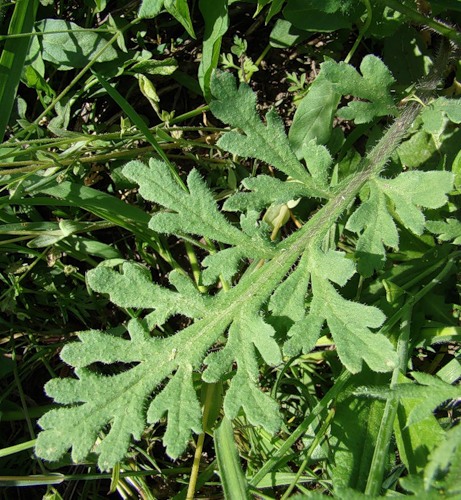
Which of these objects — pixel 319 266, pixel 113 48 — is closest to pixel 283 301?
pixel 319 266

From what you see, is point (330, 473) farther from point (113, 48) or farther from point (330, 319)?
point (113, 48)

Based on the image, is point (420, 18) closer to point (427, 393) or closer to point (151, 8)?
point (151, 8)

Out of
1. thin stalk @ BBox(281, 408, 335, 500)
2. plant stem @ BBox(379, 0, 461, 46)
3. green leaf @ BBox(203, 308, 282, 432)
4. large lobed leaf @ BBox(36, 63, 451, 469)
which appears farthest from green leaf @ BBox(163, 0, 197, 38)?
thin stalk @ BBox(281, 408, 335, 500)

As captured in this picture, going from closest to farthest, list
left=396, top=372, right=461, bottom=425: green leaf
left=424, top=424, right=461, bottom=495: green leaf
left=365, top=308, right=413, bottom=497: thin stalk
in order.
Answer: left=424, top=424, right=461, bottom=495: green leaf
left=396, top=372, right=461, bottom=425: green leaf
left=365, top=308, right=413, bottom=497: thin stalk

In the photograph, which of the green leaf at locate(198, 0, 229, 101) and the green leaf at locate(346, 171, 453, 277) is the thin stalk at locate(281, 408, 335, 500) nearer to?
the green leaf at locate(346, 171, 453, 277)

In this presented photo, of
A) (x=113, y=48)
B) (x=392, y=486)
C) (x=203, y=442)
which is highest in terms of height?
(x=113, y=48)

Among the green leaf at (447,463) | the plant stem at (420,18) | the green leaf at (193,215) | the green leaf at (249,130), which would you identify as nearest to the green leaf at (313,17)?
the plant stem at (420,18)
